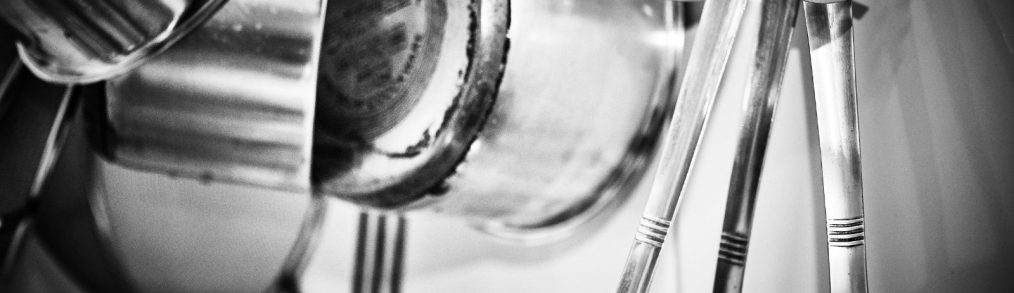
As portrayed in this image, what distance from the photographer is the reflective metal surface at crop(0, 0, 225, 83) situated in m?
0.42

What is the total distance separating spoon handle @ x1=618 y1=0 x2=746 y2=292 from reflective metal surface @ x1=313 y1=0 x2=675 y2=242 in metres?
0.14

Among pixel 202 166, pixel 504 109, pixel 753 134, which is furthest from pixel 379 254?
pixel 753 134

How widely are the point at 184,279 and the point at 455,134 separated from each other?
1.58 feet

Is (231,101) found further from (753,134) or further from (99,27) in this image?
(753,134)

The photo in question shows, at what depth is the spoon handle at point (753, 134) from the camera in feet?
1.17

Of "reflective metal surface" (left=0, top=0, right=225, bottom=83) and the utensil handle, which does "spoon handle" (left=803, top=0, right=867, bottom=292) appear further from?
the utensil handle

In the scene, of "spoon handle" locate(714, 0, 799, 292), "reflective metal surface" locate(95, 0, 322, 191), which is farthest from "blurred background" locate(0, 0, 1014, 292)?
"reflective metal surface" locate(95, 0, 322, 191)

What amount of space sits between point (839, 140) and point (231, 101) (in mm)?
389

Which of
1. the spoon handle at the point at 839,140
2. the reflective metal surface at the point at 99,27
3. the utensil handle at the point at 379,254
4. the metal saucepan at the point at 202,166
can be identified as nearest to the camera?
the spoon handle at the point at 839,140

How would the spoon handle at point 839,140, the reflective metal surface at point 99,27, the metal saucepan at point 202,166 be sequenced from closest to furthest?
1. the spoon handle at point 839,140
2. the reflective metal surface at point 99,27
3. the metal saucepan at point 202,166

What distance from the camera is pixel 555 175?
51cm

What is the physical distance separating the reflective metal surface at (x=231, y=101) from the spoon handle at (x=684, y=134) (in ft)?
0.81

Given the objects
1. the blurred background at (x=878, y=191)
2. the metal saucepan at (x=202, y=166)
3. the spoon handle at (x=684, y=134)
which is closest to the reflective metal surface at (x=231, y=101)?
the metal saucepan at (x=202, y=166)

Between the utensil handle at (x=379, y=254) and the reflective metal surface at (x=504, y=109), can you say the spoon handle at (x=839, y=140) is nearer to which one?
the reflective metal surface at (x=504, y=109)
